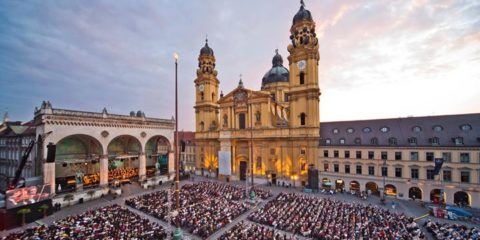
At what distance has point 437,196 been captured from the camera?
2783 centimetres

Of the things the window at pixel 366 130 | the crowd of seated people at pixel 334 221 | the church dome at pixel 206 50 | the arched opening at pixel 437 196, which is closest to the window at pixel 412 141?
the window at pixel 366 130

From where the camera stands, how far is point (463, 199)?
86.4ft

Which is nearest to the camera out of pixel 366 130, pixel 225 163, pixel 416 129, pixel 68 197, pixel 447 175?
pixel 447 175

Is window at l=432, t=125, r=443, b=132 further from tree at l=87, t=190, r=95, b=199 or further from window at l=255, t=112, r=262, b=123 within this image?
tree at l=87, t=190, r=95, b=199

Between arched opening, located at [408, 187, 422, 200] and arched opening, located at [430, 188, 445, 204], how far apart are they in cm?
123

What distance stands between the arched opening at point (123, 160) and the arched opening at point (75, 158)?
137 inches

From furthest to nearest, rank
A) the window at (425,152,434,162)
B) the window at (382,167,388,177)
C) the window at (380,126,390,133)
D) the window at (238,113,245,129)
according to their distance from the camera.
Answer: the window at (238,113,245,129)
the window at (380,126,390,133)
the window at (382,167,388,177)
the window at (425,152,434,162)

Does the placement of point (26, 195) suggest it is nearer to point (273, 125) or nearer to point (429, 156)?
point (273, 125)

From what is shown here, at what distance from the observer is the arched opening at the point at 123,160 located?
40.4 metres

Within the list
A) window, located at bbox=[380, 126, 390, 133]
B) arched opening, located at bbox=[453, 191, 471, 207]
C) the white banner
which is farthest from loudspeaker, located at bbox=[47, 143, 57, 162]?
arched opening, located at bbox=[453, 191, 471, 207]

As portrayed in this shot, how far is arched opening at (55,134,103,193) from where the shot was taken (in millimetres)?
33688

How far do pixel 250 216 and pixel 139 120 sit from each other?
90.5 ft

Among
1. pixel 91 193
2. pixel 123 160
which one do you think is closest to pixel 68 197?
pixel 91 193

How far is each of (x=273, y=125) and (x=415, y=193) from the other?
23493 millimetres
